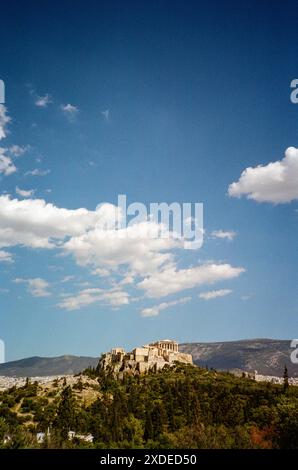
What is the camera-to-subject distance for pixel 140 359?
110250 mm

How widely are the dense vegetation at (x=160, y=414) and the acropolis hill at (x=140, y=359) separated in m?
5.13

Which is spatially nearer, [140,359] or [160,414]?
[160,414]

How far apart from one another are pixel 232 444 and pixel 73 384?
5447 cm

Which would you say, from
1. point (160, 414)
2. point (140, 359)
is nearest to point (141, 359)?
point (140, 359)

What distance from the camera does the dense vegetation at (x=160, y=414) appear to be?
47.7 meters

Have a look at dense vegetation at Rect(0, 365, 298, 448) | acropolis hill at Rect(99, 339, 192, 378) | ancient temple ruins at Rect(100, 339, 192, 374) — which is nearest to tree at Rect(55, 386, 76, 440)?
dense vegetation at Rect(0, 365, 298, 448)

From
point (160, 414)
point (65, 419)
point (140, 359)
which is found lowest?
point (65, 419)

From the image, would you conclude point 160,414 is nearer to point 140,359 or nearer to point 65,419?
point 65,419

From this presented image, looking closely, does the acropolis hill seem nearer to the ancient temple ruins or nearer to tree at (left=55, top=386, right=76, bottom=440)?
the ancient temple ruins

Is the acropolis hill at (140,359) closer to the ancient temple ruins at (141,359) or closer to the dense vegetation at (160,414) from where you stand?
the ancient temple ruins at (141,359)

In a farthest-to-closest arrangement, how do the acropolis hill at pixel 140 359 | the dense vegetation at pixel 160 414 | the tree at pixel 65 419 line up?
the acropolis hill at pixel 140 359, the tree at pixel 65 419, the dense vegetation at pixel 160 414

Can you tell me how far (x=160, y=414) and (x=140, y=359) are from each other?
1929 inches

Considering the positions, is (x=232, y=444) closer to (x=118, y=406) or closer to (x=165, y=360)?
(x=118, y=406)

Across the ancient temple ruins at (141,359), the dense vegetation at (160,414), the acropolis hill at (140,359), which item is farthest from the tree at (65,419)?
the ancient temple ruins at (141,359)
